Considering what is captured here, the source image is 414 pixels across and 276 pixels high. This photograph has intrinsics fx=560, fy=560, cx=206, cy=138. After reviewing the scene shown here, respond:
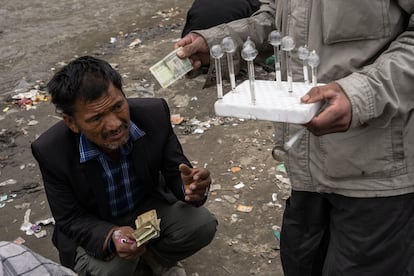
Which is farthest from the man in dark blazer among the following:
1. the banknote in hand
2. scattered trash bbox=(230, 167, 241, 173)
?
scattered trash bbox=(230, 167, 241, 173)

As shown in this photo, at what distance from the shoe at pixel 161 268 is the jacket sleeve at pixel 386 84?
159cm

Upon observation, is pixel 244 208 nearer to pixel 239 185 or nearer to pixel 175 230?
pixel 239 185

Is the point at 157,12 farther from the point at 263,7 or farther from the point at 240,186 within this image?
the point at 263,7

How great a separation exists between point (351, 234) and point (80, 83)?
4.11 feet

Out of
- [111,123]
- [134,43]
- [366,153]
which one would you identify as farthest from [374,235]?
[134,43]

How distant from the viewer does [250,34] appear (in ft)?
6.95

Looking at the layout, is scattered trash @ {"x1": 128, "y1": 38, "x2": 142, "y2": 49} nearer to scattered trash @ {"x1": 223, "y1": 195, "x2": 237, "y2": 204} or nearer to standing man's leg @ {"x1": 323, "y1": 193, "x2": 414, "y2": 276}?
scattered trash @ {"x1": 223, "y1": 195, "x2": 237, "y2": 204}

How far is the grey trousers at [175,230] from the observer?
2738 mm

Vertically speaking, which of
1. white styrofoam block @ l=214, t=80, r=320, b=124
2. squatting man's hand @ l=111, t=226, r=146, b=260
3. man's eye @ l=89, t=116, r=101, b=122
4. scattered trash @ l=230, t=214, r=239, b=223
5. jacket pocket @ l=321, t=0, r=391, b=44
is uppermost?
jacket pocket @ l=321, t=0, r=391, b=44

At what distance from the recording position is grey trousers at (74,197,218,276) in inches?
108

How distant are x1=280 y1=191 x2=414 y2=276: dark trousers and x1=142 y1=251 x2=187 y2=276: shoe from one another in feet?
2.84

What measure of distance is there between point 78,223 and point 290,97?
4.49 feet

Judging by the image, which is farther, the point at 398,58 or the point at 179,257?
the point at 179,257

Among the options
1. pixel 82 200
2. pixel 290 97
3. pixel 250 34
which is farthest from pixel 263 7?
pixel 82 200
